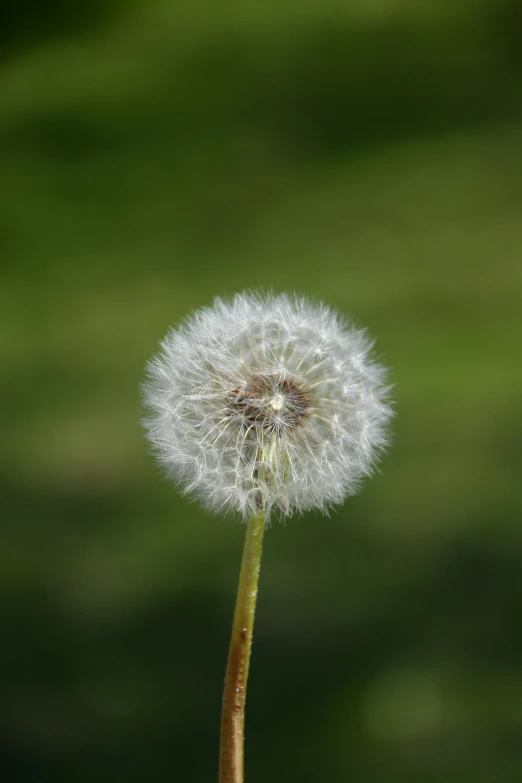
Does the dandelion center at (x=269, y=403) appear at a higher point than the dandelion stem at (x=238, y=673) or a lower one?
higher

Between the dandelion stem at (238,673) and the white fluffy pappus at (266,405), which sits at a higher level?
the white fluffy pappus at (266,405)

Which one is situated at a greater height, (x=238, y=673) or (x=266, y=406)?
(x=266, y=406)

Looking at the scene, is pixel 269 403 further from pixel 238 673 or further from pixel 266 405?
pixel 238 673

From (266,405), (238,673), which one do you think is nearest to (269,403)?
(266,405)

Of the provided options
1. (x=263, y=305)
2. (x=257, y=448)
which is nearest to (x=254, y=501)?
(x=257, y=448)

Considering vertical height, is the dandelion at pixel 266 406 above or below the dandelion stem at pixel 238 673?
above
